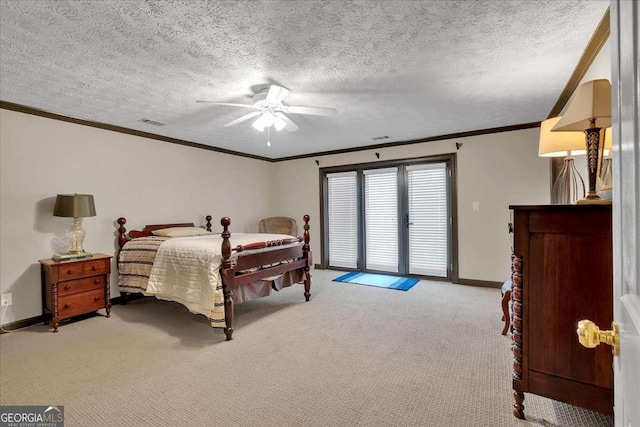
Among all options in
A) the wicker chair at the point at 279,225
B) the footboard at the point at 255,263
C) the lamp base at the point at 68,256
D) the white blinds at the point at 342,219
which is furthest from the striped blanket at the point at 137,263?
the white blinds at the point at 342,219

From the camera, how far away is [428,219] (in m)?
5.01

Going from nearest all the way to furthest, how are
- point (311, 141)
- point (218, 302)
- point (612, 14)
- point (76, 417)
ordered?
point (612, 14), point (76, 417), point (218, 302), point (311, 141)

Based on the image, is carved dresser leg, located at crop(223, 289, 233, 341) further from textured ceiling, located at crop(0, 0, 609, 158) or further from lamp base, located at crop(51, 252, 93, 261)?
textured ceiling, located at crop(0, 0, 609, 158)

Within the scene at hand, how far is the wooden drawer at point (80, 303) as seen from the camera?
3.17 m

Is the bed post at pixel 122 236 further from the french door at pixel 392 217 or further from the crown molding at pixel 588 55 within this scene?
the crown molding at pixel 588 55

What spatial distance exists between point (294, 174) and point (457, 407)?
16.9 ft

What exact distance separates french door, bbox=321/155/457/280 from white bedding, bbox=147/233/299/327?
9.28ft

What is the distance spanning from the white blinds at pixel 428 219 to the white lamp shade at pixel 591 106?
3.37 m

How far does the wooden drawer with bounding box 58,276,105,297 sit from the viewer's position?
3.17 meters

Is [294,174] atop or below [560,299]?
atop

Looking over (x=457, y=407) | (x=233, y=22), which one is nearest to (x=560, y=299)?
(x=457, y=407)

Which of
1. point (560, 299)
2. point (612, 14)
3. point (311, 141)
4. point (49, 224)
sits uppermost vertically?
point (311, 141)

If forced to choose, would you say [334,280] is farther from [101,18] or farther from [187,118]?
[101,18]

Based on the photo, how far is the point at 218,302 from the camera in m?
2.82
